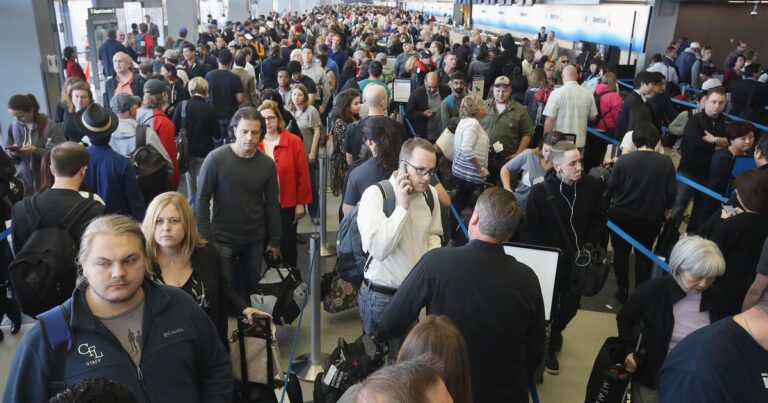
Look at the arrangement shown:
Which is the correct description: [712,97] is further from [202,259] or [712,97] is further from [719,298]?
[202,259]

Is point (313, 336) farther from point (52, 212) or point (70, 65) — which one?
point (70, 65)

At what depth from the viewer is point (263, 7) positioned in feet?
135

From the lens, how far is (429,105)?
7602 millimetres

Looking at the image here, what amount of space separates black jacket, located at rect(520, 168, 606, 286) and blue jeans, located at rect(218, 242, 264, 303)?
1961 mm

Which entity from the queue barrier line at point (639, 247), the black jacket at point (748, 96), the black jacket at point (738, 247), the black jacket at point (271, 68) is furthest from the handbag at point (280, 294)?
the black jacket at point (748, 96)

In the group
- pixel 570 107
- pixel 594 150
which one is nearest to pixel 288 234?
pixel 570 107

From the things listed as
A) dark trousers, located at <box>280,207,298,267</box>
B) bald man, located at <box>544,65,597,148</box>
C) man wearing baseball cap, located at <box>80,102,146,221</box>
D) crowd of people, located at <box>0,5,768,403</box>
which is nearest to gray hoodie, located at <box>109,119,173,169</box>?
crowd of people, located at <box>0,5,768,403</box>

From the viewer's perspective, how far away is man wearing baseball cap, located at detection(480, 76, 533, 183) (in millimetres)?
6316

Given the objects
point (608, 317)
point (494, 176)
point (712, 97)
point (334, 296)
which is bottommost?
point (608, 317)

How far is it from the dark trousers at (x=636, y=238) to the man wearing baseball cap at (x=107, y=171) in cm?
392

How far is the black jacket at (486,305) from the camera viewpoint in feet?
8.20

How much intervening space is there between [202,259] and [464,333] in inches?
51.8

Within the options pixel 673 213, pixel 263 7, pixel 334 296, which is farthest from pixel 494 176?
pixel 263 7

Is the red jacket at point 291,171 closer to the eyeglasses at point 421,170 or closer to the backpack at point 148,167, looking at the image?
the backpack at point 148,167
